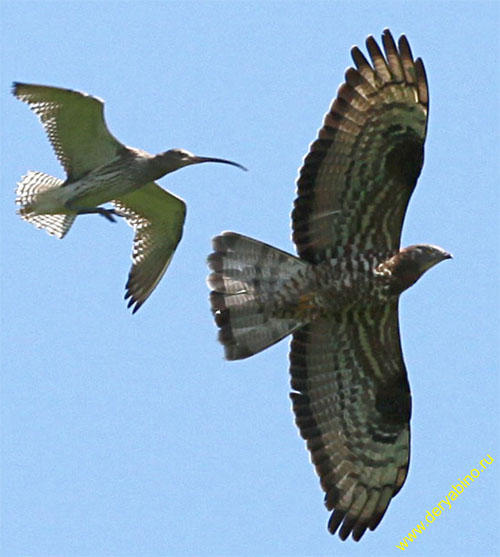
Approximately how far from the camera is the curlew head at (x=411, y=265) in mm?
10609

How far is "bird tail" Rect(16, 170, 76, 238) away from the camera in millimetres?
12781

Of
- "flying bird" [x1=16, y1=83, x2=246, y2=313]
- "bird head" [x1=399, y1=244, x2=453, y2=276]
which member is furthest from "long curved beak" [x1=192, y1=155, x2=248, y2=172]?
"bird head" [x1=399, y1=244, x2=453, y2=276]

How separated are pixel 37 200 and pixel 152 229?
1.16m

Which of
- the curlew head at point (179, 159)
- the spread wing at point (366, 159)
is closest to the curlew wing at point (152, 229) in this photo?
the curlew head at point (179, 159)

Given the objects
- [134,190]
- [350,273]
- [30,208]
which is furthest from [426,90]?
[30,208]

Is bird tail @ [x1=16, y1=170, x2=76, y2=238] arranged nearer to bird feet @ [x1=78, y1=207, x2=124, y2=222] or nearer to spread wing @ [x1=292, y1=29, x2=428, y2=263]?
bird feet @ [x1=78, y1=207, x2=124, y2=222]

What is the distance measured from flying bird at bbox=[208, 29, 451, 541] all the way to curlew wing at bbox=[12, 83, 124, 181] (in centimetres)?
221

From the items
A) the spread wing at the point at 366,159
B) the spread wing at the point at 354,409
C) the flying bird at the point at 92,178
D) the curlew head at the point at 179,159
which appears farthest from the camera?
the curlew head at the point at 179,159

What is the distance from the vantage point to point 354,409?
11.3 meters

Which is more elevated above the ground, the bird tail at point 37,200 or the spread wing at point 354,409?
the bird tail at point 37,200

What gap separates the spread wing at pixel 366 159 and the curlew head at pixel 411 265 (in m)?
0.20

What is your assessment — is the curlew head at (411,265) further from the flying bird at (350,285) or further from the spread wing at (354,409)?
the spread wing at (354,409)

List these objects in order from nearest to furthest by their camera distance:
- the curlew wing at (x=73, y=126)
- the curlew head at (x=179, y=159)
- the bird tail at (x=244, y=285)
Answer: the bird tail at (x=244, y=285) → the curlew wing at (x=73, y=126) → the curlew head at (x=179, y=159)

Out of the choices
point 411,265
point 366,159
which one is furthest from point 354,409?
point 366,159
